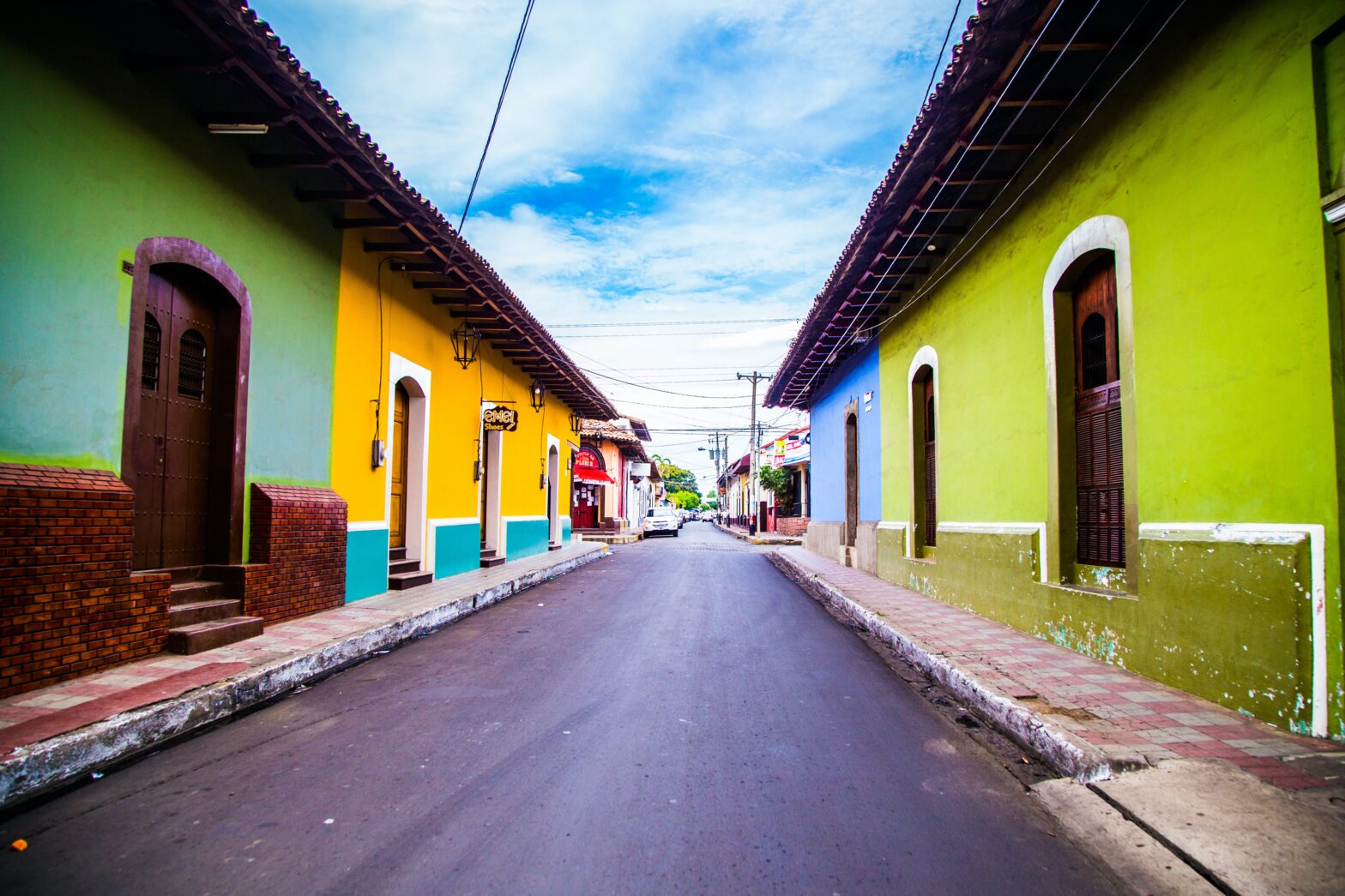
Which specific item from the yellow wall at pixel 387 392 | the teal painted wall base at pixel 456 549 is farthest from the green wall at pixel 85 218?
the teal painted wall base at pixel 456 549

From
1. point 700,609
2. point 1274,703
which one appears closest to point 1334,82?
point 1274,703

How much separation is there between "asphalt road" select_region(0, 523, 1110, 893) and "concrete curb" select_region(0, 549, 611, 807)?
18 cm

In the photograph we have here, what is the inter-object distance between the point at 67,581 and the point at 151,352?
2.28m

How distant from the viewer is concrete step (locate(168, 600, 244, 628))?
19.4 feet

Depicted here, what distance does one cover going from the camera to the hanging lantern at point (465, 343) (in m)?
12.4

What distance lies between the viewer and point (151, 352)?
619cm

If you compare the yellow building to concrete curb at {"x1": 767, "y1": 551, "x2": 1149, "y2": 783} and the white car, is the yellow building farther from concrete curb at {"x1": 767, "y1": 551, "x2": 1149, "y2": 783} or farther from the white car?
the white car

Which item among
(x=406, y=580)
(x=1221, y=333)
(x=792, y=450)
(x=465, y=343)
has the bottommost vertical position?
(x=406, y=580)

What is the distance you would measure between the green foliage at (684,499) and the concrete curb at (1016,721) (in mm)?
93905

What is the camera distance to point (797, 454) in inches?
1065

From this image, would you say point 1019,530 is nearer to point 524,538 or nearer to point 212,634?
point 212,634

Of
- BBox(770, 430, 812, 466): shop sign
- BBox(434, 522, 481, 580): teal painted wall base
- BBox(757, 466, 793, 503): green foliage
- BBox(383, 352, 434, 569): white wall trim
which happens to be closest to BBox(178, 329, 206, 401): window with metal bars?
BBox(383, 352, 434, 569): white wall trim

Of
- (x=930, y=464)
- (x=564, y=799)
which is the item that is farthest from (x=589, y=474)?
(x=564, y=799)

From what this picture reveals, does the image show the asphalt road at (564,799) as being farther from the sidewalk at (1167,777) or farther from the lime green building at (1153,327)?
the lime green building at (1153,327)
